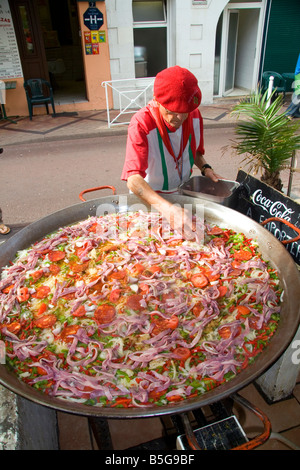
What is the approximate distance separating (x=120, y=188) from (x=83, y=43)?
762 cm

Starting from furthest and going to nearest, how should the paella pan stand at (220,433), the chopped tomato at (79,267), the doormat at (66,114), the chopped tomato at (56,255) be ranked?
the doormat at (66,114) → the chopped tomato at (56,255) → the chopped tomato at (79,267) → the paella pan stand at (220,433)

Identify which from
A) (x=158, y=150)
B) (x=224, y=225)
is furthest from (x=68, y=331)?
(x=158, y=150)

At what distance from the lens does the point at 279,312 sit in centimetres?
205

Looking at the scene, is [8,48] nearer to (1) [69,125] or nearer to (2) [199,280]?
(1) [69,125]

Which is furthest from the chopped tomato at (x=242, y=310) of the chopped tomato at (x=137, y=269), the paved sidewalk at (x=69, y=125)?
the paved sidewalk at (x=69, y=125)

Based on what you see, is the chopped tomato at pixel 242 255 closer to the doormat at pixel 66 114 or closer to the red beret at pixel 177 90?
the red beret at pixel 177 90

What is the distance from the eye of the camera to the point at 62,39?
64.7 feet

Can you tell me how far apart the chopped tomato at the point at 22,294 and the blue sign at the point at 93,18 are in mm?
11964

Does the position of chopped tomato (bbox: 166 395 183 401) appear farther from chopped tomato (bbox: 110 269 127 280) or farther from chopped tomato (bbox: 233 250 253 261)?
chopped tomato (bbox: 233 250 253 261)

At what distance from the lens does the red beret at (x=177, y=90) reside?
7.85 feet

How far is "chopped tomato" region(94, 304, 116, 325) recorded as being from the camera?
2059 mm

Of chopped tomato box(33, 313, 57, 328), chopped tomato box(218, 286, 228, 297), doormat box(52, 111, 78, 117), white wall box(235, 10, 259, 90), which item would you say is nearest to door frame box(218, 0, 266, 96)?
white wall box(235, 10, 259, 90)

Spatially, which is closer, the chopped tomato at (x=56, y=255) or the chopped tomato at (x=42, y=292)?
the chopped tomato at (x=42, y=292)
